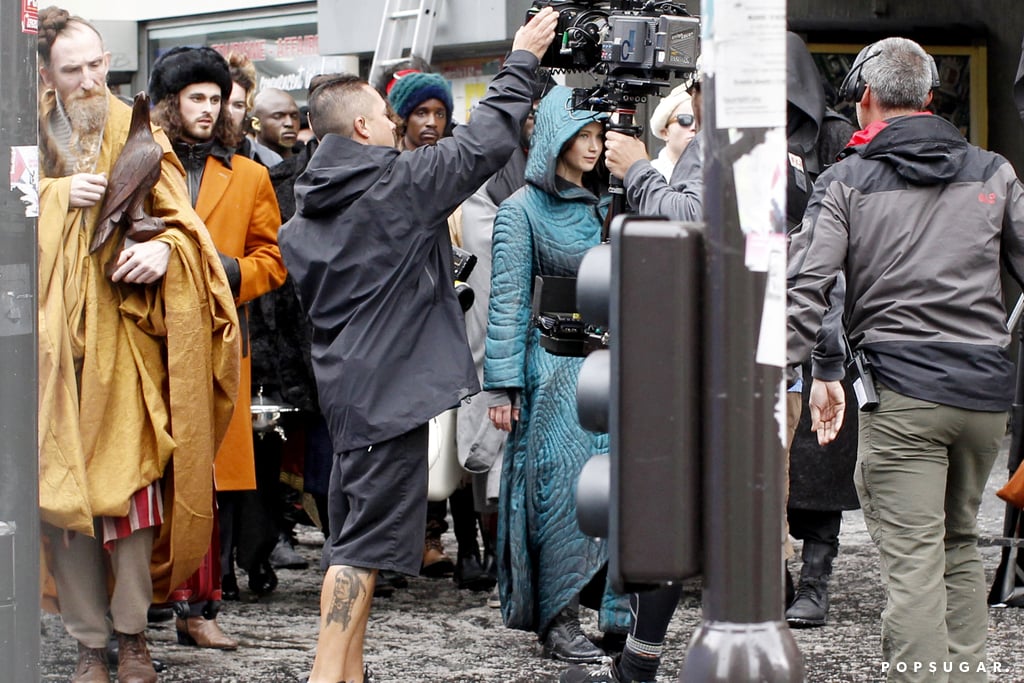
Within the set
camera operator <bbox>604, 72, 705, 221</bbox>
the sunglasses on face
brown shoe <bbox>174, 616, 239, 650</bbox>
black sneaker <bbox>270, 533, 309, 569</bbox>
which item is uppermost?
the sunglasses on face

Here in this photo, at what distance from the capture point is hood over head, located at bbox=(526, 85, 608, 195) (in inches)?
221

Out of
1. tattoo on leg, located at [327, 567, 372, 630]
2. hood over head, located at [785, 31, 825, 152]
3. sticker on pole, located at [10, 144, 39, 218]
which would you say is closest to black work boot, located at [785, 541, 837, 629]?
hood over head, located at [785, 31, 825, 152]

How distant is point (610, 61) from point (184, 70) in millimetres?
2126

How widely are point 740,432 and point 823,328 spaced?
2249 millimetres

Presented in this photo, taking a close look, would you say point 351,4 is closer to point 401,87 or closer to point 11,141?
point 401,87

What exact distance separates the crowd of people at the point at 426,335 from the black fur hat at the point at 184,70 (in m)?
0.01

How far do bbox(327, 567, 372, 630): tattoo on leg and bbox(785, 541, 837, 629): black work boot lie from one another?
1.97m

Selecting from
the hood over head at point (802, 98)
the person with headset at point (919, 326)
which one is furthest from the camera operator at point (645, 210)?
the hood over head at point (802, 98)

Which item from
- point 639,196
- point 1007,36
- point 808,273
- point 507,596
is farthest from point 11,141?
point 1007,36

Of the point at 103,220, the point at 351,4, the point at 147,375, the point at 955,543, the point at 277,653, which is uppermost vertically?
the point at 351,4

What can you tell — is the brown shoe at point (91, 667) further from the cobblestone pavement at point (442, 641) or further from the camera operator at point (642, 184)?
the camera operator at point (642, 184)

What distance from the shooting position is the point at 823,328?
4.58m

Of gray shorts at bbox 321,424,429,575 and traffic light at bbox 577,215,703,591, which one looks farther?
gray shorts at bbox 321,424,429,575

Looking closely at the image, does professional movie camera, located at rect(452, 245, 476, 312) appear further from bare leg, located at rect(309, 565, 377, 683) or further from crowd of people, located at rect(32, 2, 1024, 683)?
bare leg, located at rect(309, 565, 377, 683)
